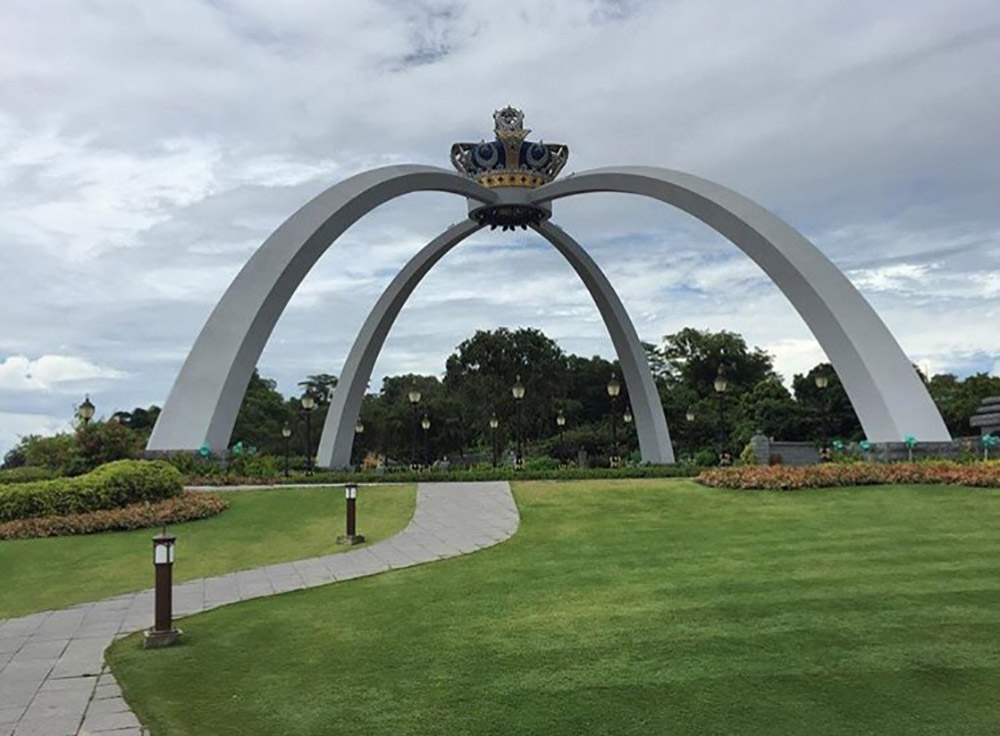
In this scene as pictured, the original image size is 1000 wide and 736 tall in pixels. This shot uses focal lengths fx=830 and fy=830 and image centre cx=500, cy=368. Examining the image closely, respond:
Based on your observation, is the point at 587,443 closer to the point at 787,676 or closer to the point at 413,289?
the point at 413,289

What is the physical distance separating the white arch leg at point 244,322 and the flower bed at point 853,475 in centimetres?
1051

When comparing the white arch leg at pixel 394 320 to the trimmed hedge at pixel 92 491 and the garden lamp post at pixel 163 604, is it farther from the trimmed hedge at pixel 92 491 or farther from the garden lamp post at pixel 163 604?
the garden lamp post at pixel 163 604

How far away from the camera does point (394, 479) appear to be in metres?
18.3

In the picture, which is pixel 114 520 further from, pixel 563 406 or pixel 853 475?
pixel 563 406

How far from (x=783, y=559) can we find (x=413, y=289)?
2615cm

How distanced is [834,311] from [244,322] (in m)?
13.7

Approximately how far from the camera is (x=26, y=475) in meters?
15.9

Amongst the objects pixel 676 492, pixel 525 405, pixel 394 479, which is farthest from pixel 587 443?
pixel 676 492

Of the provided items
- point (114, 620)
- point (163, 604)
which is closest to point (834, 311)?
point (114, 620)

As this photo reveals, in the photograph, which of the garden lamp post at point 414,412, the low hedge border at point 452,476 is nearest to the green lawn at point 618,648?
the low hedge border at point 452,476

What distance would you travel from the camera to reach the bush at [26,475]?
51.0ft

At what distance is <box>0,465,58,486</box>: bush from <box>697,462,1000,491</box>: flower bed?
1257 centimetres

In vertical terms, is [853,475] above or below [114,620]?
above

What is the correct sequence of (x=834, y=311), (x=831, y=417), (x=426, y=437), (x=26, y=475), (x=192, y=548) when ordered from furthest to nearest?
(x=426, y=437), (x=831, y=417), (x=834, y=311), (x=26, y=475), (x=192, y=548)
